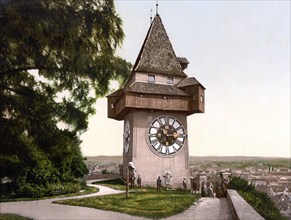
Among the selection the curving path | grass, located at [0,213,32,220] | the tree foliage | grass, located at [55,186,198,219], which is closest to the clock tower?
grass, located at [55,186,198,219]

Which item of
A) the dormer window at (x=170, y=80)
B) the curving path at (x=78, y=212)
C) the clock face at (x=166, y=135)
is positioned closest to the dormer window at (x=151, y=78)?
the dormer window at (x=170, y=80)

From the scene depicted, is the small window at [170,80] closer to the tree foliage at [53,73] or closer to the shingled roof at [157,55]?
the shingled roof at [157,55]

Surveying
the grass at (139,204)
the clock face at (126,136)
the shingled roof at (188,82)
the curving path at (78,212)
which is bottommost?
the curving path at (78,212)

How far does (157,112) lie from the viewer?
18.4 metres

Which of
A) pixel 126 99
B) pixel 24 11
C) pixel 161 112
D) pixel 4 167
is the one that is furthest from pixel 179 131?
pixel 24 11

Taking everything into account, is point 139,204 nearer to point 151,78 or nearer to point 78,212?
point 78,212

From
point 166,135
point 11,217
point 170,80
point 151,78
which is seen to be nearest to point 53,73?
point 11,217

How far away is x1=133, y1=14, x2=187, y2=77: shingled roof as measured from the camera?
1882 centimetres

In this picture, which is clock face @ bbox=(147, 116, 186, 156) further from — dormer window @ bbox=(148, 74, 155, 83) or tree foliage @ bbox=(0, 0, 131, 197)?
tree foliage @ bbox=(0, 0, 131, 197)

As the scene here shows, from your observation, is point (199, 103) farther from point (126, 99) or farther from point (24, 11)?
point (24, 11)

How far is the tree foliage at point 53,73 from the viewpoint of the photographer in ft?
25.1

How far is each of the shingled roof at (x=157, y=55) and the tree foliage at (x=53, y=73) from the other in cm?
988

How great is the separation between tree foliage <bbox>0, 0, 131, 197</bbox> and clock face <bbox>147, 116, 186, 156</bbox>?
9.42m

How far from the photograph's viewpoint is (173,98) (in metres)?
18.3
